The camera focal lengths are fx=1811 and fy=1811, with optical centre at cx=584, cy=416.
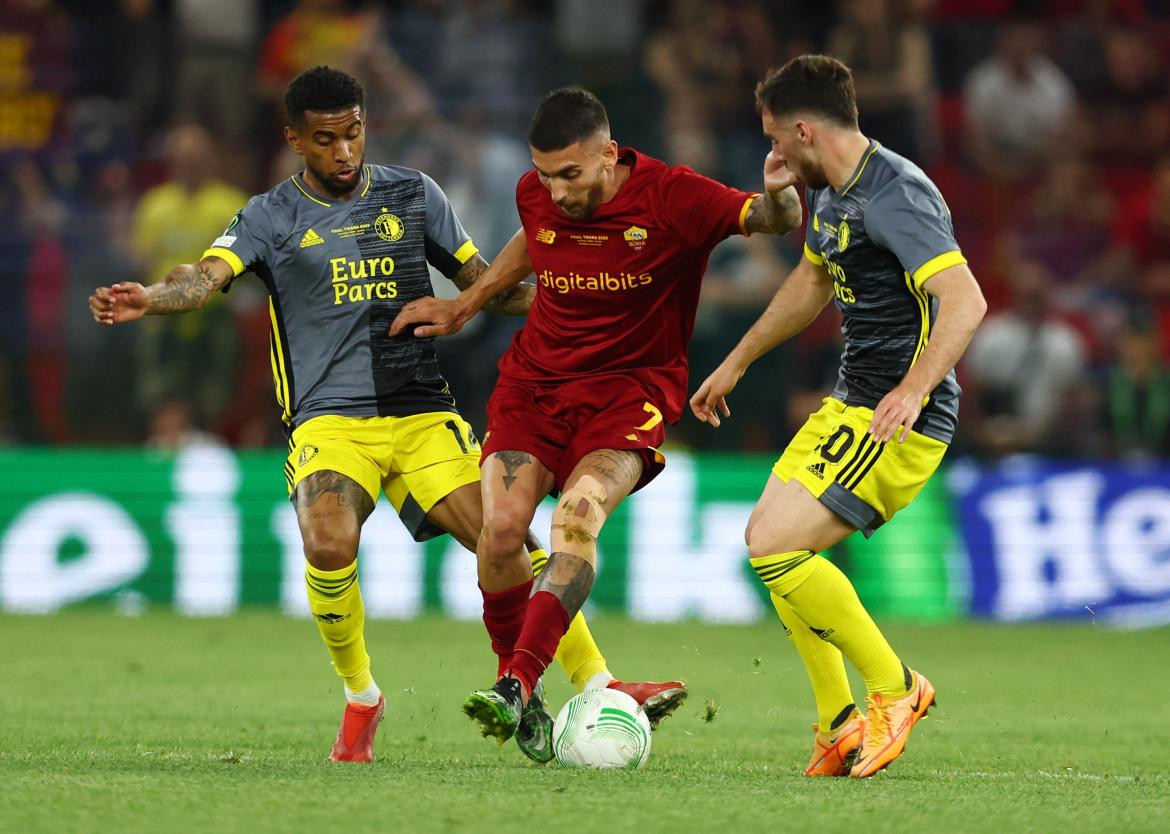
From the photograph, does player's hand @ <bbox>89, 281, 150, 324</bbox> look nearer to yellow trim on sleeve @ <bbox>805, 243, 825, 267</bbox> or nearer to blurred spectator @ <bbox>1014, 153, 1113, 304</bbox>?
yellow trim on sleeve @ <bbox>805, 243, 825, 267</bbox>

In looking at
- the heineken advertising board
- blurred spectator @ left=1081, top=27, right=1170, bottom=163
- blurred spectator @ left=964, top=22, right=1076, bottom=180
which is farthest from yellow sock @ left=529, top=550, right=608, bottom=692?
blurred spectator @ left=1081, top=27, right=1170, bottom=163

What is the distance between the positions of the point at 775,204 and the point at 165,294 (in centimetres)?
216

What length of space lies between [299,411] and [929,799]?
9.35 feet

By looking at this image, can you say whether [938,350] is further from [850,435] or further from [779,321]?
[779,321]

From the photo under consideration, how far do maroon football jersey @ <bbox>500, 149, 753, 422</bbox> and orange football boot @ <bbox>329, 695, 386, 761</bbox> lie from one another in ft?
4.42

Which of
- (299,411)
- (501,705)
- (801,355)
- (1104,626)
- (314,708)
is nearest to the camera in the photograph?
(501,705)

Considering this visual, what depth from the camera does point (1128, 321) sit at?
44.1ft

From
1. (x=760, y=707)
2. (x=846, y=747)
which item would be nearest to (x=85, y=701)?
(x=760, y=707)

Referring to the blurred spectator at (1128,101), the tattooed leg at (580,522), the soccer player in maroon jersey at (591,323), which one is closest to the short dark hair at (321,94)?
the soccer player in maroon jersey at (591,323)

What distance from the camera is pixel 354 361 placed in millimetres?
6812

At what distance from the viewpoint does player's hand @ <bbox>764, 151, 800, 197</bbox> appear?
6258 mm

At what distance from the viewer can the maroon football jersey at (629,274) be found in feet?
21.3

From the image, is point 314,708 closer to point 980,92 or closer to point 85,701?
point 85,701

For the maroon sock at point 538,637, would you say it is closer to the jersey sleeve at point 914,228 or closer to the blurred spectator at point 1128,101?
the jersey sleeve at point 914,228
